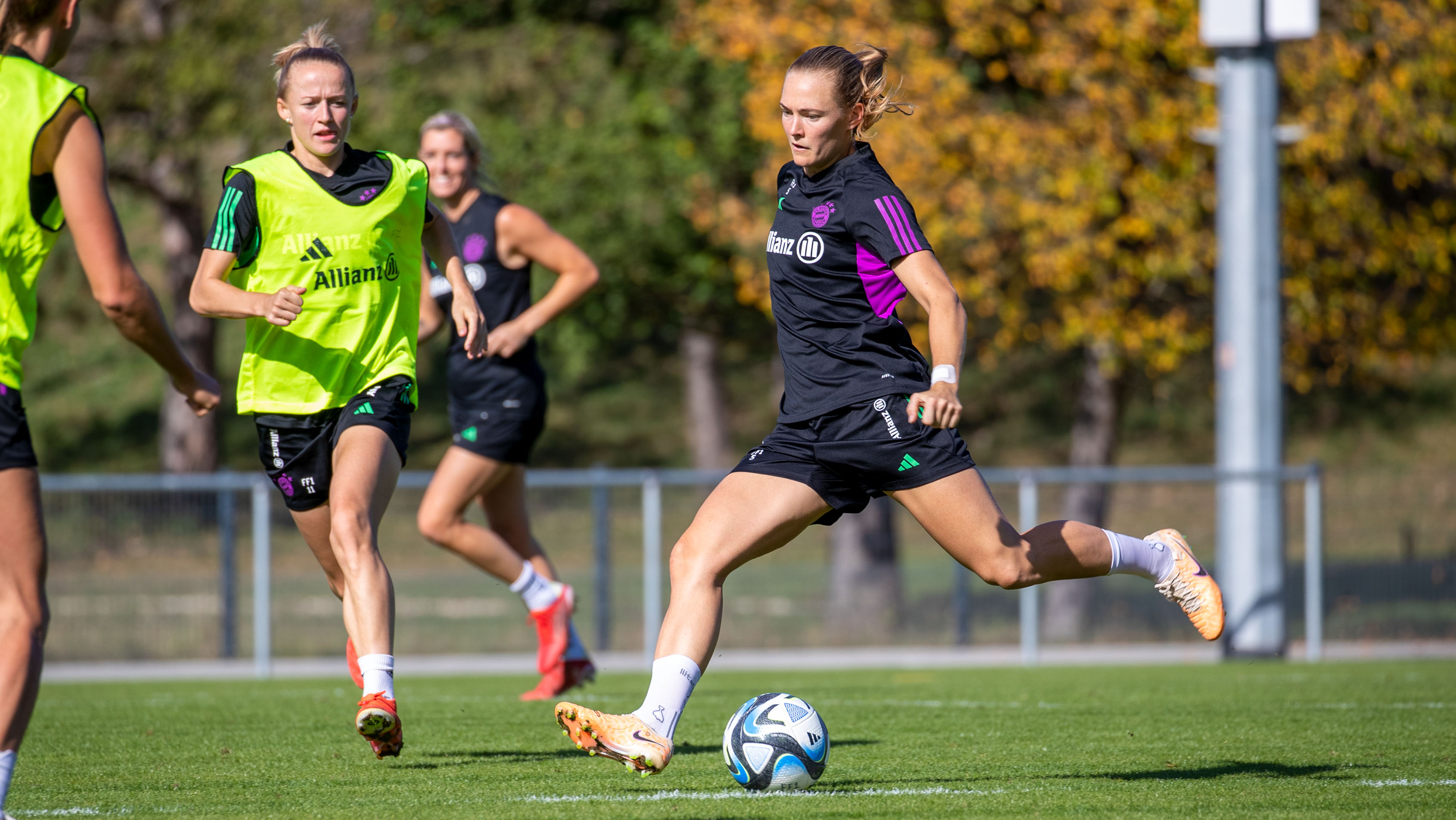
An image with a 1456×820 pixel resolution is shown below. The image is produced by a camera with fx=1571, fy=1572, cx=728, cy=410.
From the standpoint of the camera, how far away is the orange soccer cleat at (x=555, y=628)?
7.56 meters

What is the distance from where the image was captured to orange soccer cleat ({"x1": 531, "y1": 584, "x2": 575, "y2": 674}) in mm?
7559

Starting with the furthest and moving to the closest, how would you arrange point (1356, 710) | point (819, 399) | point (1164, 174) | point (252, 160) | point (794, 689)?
point (1164, 174), point (794, 689), point (1356, 710), point (252, 160), point (819, 399)

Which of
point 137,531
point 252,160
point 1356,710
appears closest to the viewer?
point 252,160

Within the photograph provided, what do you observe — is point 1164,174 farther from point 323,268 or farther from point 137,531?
point 323,268

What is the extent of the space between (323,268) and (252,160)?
42cm

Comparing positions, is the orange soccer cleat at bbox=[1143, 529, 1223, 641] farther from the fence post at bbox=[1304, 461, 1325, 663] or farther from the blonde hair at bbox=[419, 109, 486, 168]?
the fence post at bbox=[1304, 461, 1325, 663]

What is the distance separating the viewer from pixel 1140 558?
4.96 meters

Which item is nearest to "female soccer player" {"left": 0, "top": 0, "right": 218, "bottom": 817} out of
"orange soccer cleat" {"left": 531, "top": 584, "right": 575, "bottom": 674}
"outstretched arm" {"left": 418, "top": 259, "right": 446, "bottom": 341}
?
"outstretched arm" {"left": 418, "top": 259, "right": 446, "bottom": 341}

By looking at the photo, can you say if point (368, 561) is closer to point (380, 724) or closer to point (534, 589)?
point (380, 724)

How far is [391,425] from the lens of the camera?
5.21 m

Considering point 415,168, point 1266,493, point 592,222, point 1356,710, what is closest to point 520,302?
point 415,168

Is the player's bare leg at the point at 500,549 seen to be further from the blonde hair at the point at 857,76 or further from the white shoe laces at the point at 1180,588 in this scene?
the blonde hair at the point at 857,76

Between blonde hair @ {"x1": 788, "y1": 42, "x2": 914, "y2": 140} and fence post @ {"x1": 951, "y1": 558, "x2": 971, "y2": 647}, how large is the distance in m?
10.00

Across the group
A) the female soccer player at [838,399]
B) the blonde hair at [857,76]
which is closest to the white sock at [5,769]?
the female soccer player at [838,399]
